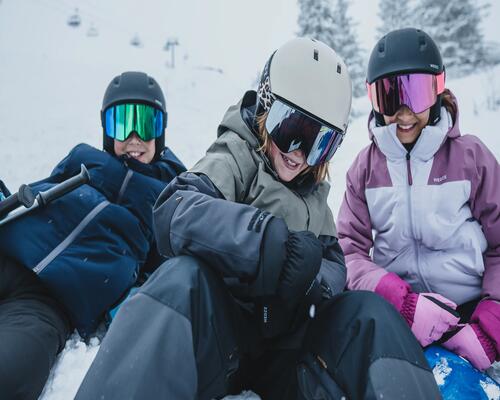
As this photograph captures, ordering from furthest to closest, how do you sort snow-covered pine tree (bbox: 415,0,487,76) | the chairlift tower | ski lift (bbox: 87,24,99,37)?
1. ski lift (bbox: 87,24,99,37)
2. the chairlift tower
3. snow-covered pine tree (bbox: 415,0,487,76)

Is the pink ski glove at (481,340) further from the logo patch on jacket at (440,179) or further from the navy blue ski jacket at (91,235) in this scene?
the navy blue ski jacket at (91,235)

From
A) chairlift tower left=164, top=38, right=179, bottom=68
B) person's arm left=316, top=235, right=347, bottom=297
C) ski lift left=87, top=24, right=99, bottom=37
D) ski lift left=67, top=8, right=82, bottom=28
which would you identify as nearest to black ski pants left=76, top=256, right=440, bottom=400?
person's arm left=316, top=235, right=347, bottom=297

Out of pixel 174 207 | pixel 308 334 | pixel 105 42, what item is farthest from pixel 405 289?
pixel 105 42

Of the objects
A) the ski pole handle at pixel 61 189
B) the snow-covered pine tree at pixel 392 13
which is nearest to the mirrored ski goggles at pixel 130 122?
the ski pole handle at pixel 61 189

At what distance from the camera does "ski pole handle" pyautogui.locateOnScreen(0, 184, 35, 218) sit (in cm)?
225

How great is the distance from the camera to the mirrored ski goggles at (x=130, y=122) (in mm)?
3016

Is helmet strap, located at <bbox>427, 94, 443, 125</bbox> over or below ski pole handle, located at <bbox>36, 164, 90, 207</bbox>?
over

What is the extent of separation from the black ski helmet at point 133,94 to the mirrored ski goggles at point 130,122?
5 cm

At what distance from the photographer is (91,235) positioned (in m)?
2.44

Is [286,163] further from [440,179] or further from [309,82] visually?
[440,179]

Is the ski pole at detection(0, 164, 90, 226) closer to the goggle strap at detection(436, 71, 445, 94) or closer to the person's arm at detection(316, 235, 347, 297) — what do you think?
the person's arm at detection(316, 235, 347, 297)

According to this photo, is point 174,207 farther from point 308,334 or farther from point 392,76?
point 392,76

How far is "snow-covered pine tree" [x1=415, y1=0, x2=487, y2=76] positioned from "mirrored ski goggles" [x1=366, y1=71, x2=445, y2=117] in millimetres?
16420

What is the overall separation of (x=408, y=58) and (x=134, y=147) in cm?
212
